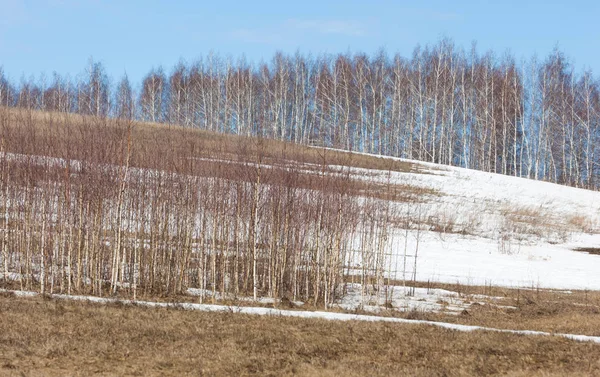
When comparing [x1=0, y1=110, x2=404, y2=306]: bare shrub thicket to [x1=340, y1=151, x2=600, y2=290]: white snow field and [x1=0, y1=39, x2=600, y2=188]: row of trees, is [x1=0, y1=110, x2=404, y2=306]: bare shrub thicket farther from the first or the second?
[x1=0, y1=39, x2=600, y2=188]: row of trees

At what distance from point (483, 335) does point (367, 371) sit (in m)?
3.57

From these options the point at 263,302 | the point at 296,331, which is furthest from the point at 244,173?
the point at 296,331

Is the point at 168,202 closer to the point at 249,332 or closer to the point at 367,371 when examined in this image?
the point at 249,332

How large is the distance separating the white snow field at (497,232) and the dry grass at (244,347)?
21.4ft

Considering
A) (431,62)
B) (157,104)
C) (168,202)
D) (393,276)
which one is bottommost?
(393,276)

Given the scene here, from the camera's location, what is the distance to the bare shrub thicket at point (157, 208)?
50.1ft

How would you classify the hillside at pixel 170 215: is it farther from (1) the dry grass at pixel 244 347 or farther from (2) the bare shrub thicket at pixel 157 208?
(1) the dry grass at pixel 244 347

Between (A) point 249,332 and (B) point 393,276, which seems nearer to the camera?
(A) point 249,332

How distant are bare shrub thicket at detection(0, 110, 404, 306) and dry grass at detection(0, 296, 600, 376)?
3473mm

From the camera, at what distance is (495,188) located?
40656 mm

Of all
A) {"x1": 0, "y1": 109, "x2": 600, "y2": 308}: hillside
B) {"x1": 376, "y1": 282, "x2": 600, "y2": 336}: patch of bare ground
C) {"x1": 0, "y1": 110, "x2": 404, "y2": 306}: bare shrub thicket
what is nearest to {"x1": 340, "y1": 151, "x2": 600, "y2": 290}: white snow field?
{"x1": 376, "y1": 282, "x2": 600, "y2": 336}: patch of bare ground

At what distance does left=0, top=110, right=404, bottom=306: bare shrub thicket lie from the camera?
15.3 meters

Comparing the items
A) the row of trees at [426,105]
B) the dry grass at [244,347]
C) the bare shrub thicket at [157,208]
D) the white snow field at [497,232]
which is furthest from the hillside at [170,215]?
the row of trees at [426,105]

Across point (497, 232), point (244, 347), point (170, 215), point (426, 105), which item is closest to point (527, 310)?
point (244, 347)
